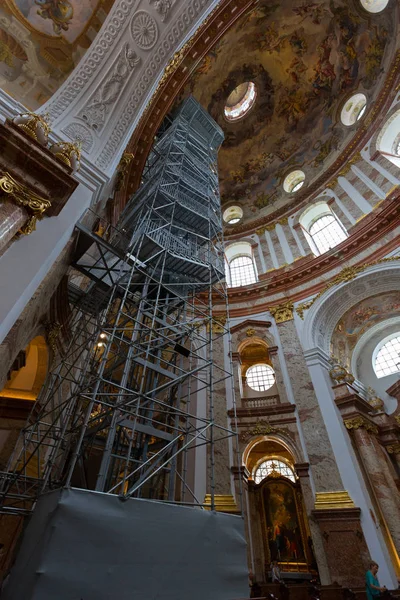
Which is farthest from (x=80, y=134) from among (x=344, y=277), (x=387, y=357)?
(x=387, y=357)

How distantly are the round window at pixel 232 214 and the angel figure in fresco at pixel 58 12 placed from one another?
14039mm

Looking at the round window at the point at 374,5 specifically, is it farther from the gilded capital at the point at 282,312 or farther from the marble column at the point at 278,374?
the marble column at the point at 278,374

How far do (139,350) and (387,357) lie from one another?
10.9 m

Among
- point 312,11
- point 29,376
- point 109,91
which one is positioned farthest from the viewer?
point 312,11

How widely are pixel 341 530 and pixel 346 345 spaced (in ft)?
23.6

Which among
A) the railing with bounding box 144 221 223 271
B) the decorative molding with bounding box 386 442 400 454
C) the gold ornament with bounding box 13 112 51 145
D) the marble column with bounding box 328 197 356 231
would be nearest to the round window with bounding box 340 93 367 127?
the marble column with bounding box 328 197 356 231

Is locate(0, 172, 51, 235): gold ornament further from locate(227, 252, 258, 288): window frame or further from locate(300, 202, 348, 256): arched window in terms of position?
locate(300, 202, 348, 256): arched window

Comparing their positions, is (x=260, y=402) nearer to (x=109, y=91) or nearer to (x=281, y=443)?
(x=281, y=443)

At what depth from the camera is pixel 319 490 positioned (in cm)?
903

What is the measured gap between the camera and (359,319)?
13.2 metres

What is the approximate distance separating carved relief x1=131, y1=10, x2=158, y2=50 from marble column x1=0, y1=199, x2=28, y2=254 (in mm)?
6274

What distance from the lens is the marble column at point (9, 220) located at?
436cm

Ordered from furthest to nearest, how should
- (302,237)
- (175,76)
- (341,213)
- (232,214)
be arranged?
(232,214), (302,237), (341,213), (175,76)

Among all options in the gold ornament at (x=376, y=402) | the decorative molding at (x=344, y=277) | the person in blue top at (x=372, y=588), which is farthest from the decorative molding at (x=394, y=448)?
the decorative molding at (x=344, y=277)
